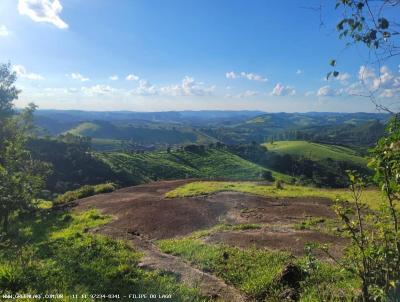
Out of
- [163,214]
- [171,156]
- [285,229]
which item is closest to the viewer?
[285,229]

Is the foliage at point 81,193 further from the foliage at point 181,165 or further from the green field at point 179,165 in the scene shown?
the foliage at point 181,165

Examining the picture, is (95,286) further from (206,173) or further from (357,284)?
(206,173)

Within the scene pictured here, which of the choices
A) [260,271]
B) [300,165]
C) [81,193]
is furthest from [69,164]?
[260,271]

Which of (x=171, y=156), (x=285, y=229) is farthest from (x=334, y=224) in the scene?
(x=171, y=156)

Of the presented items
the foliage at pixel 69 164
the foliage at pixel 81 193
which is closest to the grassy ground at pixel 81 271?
the foliage at pixel 81 193

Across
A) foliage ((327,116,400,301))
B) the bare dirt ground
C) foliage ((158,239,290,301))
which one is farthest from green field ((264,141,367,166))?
foliage ((327,116,400,301))

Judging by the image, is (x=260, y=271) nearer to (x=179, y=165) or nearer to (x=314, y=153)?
(x=179, y=165)
